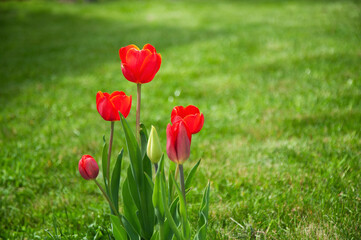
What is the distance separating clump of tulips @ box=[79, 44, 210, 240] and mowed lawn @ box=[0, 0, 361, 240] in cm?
21

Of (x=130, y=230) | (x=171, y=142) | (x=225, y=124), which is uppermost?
(x=171, y=142)

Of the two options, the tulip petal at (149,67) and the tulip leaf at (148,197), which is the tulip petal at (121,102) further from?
the tulip leaf at (148,197)

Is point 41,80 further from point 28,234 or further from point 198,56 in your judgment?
point 28,234

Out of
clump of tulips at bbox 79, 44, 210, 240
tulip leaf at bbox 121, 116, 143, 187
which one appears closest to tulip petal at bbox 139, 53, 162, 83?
clump of tulips at bbox 79, 44, 210, 240

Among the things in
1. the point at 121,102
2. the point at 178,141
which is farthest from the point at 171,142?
the point at 121,102

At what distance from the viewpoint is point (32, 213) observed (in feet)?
7.40

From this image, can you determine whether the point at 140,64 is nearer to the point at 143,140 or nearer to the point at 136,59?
the point at 136,59

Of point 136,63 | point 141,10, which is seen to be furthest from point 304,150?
point 141,10

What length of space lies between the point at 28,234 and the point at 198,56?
4.75m

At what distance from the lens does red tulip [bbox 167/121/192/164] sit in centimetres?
116

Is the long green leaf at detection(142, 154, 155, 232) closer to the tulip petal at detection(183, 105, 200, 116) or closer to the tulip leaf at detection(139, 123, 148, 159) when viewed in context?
the tulip leaf at detection(139, 123, 148, 159)

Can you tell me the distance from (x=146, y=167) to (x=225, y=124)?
2.18 m

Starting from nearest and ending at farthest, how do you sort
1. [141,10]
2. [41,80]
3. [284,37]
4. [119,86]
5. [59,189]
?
[59,189] → [119,86] → [41,80] → [284,37] → [141,10]

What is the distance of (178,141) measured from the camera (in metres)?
1.17
